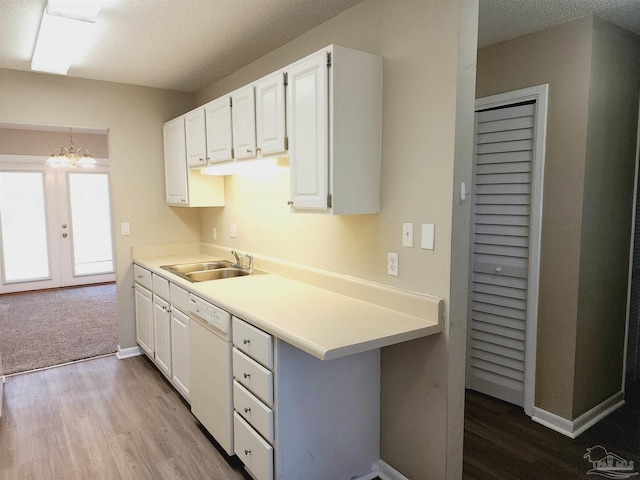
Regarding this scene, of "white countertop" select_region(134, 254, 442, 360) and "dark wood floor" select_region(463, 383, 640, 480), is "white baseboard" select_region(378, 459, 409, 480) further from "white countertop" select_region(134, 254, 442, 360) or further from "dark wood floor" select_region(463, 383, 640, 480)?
"white countertop" select_region(134, 254, 442, 360)

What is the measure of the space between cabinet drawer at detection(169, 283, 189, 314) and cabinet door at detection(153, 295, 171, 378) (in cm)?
16

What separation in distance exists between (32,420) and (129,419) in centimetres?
63

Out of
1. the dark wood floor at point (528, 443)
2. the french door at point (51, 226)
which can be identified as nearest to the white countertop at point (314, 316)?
the dark wood floor at point (528, 443)

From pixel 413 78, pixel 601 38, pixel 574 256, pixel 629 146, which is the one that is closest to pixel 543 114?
pixel 601 38

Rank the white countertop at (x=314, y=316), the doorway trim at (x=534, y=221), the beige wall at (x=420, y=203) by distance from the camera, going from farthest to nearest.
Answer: the doorway trim at (x=534, y=221) < the beige wall at (x=420, y=203) < the white countertop at (x=314, y=316)

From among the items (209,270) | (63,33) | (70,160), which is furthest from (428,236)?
(70,160)

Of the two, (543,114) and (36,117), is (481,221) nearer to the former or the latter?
(543,114)

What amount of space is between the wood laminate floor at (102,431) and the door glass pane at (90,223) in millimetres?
3806

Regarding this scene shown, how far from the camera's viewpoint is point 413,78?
78.4 inches

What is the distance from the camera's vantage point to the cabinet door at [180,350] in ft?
9.40

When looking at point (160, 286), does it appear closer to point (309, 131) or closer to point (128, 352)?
point (128, 352)

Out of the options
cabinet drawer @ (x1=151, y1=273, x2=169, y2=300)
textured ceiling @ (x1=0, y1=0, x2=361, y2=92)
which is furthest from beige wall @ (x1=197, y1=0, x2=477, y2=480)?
cabinet drawer @ (x1=151, y1=273, x2=169, y2=300)

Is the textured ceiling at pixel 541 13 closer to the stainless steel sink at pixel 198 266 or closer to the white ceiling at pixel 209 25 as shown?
the white ceiling at pixel 209 25

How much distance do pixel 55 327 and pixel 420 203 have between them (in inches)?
179
